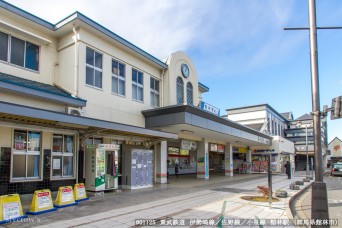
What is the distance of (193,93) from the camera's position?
22.5 m

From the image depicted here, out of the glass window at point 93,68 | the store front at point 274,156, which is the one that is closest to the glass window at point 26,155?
the glass window at point 93,68

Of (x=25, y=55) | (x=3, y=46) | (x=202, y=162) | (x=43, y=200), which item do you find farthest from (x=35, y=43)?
(x=202, y=162)

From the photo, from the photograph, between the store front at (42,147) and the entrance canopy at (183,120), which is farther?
the entrance canopy at (183,120)

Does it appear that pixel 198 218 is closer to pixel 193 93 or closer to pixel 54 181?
pixel 54 181

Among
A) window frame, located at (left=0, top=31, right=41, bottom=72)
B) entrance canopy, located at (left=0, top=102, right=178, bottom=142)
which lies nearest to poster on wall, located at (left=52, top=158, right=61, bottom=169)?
entrance canopy, located at (left=0, top=102, right=178, bottom=142)

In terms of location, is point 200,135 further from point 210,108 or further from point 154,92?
point 154,92

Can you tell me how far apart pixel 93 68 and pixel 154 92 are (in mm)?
5636

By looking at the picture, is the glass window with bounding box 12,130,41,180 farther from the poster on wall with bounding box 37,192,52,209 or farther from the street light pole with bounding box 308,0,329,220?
the street light pole with bounding box 308,0,329,220

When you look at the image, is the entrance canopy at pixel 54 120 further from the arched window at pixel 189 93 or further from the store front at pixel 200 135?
the arched window at pixel 189 93

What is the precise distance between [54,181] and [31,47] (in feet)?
20.5

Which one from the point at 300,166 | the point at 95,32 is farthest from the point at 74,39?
the point at 300,166

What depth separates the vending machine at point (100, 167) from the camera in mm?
12656

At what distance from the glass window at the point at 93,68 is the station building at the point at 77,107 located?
0.17 ft

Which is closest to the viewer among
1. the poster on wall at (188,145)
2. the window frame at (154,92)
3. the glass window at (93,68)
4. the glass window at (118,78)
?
the glass window at (93,68)
